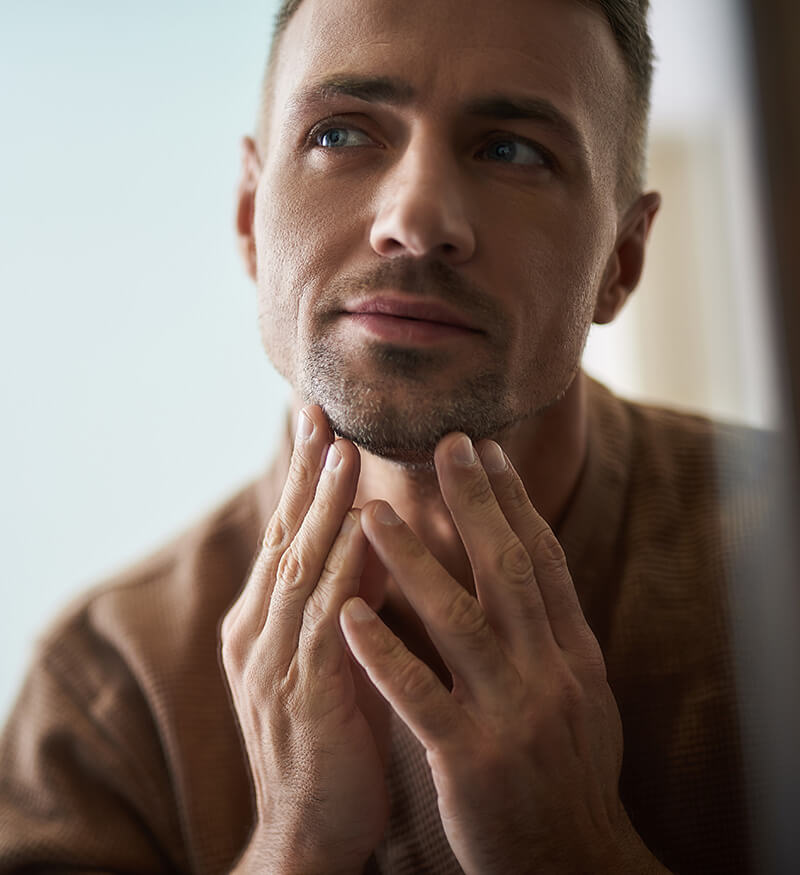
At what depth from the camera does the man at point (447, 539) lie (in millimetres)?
536

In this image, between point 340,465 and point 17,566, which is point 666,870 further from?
point 17,566

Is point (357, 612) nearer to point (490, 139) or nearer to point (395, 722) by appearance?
point (395, 722)

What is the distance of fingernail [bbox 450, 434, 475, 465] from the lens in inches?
21.2

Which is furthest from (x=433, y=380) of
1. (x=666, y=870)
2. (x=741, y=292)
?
(x=666, y=870)

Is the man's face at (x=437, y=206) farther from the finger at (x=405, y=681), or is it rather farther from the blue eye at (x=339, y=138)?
the finger at (x=405, y=681)

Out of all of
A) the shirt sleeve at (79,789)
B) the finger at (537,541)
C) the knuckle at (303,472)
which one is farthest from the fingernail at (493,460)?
the shirt sleeve at (79,789)

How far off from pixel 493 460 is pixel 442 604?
0.09m

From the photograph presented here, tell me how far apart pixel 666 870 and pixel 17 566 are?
55 centimetres

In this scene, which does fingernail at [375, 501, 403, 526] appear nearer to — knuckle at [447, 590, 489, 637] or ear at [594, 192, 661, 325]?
knuckle at [447, 590, 489, 637]

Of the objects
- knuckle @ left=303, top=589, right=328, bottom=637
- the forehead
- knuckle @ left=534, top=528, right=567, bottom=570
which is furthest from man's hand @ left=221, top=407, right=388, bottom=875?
the forehead

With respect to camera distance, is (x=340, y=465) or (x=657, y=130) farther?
(x=657, y=130)

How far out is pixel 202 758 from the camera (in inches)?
27.3

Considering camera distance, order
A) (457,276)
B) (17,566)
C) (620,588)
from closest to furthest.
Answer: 1. (457,276)
2. (620,588)
3. (17,566)

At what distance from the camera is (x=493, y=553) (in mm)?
534
